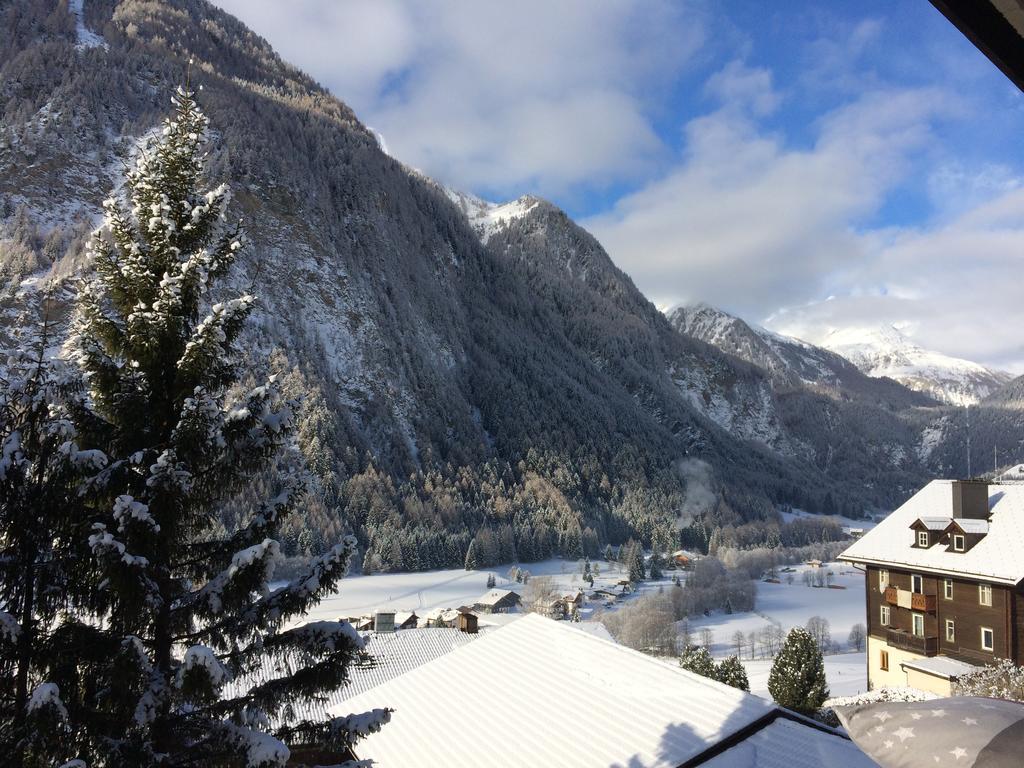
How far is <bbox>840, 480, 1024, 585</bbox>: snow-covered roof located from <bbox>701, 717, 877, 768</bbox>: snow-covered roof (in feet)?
47.9

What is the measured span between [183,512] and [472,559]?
299ft

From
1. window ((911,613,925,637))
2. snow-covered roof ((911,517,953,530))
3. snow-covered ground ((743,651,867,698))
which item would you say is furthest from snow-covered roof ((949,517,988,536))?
snow-covered ground ((743,651,867,698))

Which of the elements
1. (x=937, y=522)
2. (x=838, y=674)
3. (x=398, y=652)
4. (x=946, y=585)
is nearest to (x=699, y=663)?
(x=946, y=585)

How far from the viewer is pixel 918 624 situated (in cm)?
2275

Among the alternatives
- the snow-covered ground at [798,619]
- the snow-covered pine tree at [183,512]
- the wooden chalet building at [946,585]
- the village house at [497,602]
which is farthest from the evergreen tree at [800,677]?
the village house at [497,602]

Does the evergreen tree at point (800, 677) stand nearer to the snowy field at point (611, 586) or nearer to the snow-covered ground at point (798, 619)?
the snow-covered ground at point (798, 619)

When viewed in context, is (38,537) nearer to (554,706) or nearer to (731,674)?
(554,706)

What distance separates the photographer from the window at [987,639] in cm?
2066

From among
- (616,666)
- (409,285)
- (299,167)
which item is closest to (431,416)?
(409,285)

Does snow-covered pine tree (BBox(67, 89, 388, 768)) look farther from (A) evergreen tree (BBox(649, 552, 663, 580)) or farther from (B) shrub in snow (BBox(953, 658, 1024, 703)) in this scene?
(A) evergreen tree (BBox(649, 552, 663, 580))

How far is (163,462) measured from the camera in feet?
20.2

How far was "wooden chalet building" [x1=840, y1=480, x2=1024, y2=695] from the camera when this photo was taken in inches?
813

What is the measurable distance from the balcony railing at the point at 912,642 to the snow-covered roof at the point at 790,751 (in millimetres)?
15483

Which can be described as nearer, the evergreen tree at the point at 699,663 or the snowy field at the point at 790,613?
the evergreen tree at the point at 699,663
